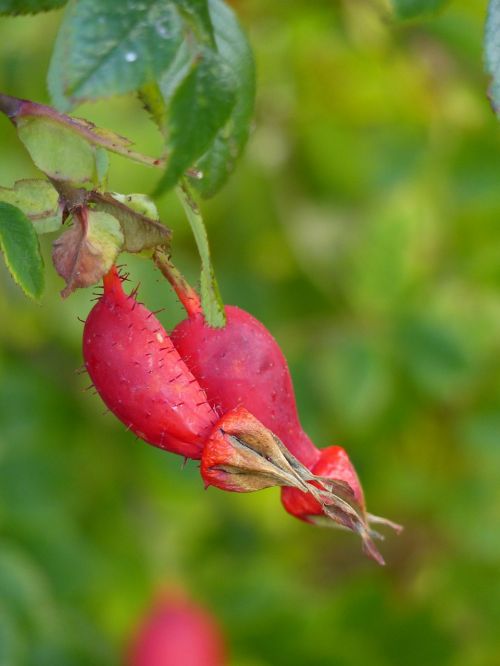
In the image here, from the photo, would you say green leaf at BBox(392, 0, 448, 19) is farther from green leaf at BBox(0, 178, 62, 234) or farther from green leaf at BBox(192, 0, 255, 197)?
green leaf at BBox(0, 178, 62, 234)

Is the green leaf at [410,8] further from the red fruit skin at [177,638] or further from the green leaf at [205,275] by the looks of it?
the red fruit skin at [177,638]

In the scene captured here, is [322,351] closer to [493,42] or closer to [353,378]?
[353,378]

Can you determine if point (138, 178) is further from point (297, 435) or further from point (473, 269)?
point (297, 435)

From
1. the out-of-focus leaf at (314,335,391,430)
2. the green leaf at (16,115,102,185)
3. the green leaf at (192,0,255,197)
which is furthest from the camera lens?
the out-of-focus leaf at (314,335,391,430)

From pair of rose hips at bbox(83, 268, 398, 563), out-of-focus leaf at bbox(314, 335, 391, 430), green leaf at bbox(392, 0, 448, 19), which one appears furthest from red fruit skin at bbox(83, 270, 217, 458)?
out-of-focus leaf at bbox(314, 335, 391, 430)

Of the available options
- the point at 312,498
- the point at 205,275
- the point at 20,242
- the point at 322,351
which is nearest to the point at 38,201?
the point at 20,242

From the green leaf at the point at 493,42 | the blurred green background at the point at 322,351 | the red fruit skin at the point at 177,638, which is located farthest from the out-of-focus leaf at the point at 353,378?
the green leaf at the point at 493,42
